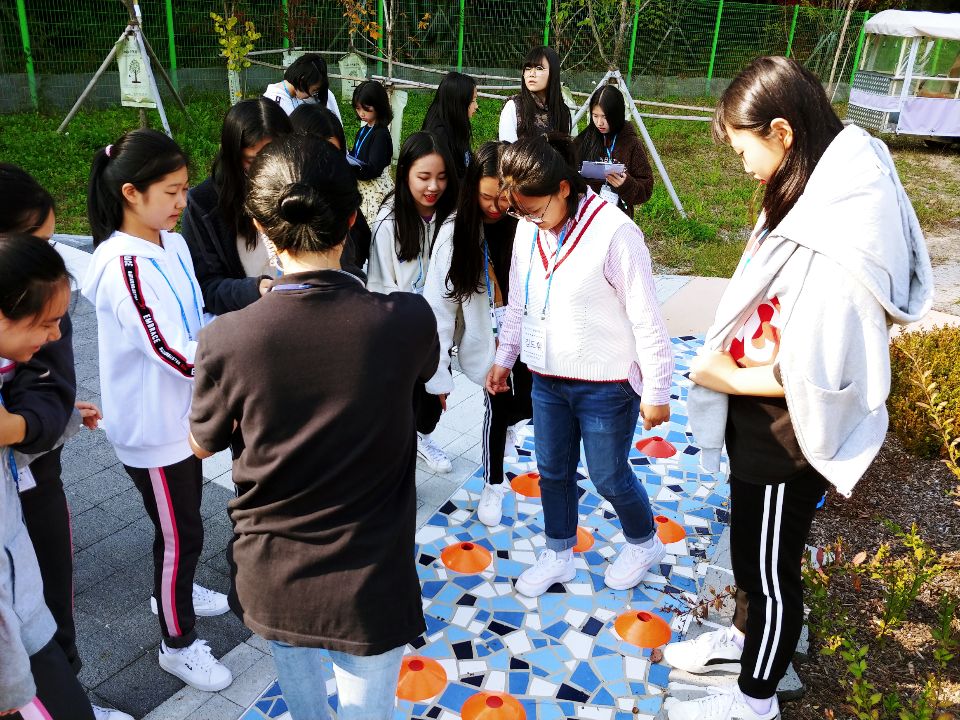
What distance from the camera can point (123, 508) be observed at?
137 inches

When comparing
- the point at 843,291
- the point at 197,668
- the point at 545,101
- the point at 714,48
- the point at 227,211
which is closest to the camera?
the point at 843,291

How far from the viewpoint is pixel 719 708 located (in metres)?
2.41

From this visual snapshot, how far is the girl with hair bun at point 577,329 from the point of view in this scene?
2533 millimetres

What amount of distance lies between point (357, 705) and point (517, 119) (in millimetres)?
4203

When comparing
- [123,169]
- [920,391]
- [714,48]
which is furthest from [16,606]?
[714,48]

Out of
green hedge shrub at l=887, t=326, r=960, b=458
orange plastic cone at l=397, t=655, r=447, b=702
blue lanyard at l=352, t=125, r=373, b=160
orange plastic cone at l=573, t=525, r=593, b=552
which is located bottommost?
orange plastic cone at l=573, t=525, r=593, b=552

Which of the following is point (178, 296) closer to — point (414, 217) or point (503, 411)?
point (414, 217)

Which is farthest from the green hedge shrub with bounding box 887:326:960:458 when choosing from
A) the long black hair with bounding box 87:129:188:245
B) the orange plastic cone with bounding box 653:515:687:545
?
the long black hair with bounding box 87:129:188:245

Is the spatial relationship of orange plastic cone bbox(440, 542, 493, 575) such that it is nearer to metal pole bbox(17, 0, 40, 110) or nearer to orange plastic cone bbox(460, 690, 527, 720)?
orange plastic cone bbox(460, 690, 527, 720)

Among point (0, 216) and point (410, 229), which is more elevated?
point (0, 216)

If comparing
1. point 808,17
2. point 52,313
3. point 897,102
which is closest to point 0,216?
point 52,313

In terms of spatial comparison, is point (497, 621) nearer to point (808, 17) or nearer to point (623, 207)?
point (623, 207)

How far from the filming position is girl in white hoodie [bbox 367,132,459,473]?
303 centimetres

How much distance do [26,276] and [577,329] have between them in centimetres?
159
